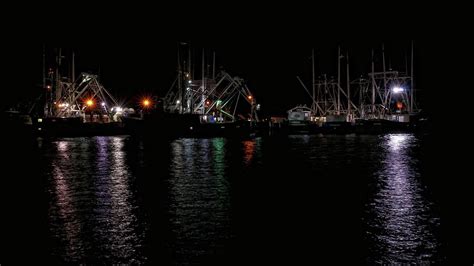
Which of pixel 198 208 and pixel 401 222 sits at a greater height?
pixel 198 208

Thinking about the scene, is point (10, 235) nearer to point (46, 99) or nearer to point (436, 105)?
point (46, 99)

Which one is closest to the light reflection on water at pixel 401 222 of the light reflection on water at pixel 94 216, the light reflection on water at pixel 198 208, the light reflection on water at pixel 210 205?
the light reflection on water at pixel 210 205

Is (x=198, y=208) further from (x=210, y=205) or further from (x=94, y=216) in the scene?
(x=94, y=216)

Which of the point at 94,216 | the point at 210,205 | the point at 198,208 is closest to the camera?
the point at 94,216

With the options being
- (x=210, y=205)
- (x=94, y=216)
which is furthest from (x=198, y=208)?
(x=94, y=216)

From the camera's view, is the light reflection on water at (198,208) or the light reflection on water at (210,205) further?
the light reflection on water at (198,208)

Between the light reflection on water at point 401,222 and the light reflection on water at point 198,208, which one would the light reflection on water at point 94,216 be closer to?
the light reflection on water at point 198,208

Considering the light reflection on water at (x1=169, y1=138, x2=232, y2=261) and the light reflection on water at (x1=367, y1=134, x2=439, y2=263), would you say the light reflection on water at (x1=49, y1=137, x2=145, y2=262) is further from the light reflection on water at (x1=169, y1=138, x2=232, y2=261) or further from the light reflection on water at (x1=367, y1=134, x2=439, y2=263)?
the light reflection on water at (x1=367, y1=134, x2=439, y2=263)

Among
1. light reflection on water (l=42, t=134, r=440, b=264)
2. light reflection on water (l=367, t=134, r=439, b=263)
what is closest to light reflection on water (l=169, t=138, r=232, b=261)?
light reflection on water (l=42, t=134, r=440, b=264)

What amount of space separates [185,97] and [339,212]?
75.9 metres

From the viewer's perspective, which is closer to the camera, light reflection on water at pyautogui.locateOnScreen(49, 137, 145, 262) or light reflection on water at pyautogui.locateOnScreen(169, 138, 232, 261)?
Answer: light reflection on water at pyautogui.locateOnScreen(49, 137, 145, 262)

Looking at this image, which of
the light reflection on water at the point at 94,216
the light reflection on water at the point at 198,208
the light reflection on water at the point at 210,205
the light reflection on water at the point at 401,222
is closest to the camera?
the light reflection on water at the point at 401,222

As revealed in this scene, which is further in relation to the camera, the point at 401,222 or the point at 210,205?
the point at 210,205

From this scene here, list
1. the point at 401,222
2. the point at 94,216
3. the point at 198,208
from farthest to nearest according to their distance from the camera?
the point at 198,208 < the point at 94,216 < the point at 401,222
